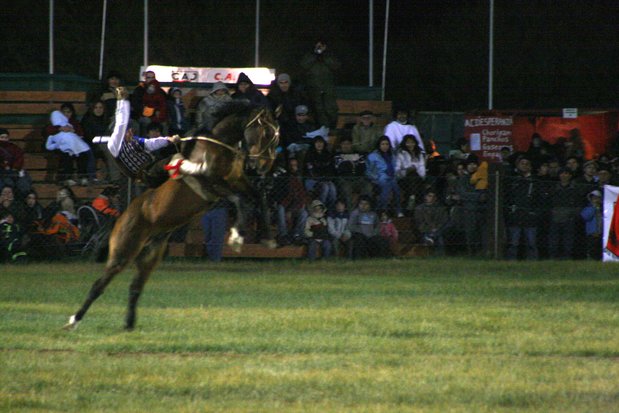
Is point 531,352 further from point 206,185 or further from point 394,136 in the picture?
point 394,136

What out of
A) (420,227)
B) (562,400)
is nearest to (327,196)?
(420,227)

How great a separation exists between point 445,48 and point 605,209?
2564cm

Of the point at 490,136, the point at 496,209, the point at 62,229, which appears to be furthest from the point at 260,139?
the point at 490,136

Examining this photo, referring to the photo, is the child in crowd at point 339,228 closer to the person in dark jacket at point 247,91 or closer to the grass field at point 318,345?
the person in dark jacket at point 247,91

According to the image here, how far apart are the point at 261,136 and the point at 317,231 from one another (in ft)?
23.8

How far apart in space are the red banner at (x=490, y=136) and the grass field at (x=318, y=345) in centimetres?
605

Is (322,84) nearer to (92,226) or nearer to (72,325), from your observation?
(92,226)

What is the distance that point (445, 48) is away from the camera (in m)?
44.3

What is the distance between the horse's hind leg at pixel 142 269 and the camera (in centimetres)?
1180

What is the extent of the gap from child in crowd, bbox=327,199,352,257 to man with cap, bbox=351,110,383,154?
72.3 inches

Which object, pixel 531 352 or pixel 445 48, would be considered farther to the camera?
pixel 445 48

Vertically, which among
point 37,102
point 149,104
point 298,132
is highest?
point 37,102

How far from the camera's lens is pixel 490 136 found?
2325 centimetres

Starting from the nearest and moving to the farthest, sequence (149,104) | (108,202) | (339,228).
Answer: (108,202) < (339,228) < (149,104)
